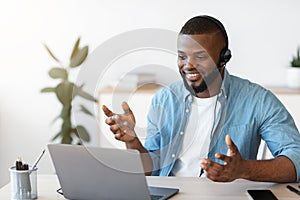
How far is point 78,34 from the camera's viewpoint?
12.2 ft

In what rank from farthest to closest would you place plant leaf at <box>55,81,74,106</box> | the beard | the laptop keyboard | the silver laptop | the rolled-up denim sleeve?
plant leaf at <box>55,81,74,106</box>, the beard, the rolled-up denim sleeve, the laptop keyboard, the silver laptop

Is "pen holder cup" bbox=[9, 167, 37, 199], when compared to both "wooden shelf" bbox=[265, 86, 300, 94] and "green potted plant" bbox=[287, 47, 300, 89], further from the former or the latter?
"green potted plant" bbox=[287, 47, 300, 89]

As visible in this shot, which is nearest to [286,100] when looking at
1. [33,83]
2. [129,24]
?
[129,24]

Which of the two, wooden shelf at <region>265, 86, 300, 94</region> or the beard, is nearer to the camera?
the beard

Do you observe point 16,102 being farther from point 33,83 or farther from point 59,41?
point 59,41

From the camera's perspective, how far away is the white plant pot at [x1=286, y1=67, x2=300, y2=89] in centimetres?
351

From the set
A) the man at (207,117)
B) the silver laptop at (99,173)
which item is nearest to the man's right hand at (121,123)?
the man at (207,117)

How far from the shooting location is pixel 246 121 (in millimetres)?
2102

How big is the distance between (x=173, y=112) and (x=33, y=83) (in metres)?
1.82

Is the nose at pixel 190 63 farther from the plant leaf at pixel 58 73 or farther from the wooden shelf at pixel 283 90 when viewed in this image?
the plant leaf at pixel 58 73

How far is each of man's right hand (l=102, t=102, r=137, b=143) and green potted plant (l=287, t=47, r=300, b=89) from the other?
6.33 feet

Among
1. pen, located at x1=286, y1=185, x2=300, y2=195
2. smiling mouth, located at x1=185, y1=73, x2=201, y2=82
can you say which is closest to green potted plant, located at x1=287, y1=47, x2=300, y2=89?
smiling mouth, located at x1=185, y1=73, x2=201, y2=82

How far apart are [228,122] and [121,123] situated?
51 centimetres

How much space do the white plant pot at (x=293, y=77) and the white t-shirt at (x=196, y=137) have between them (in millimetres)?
1494
